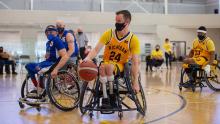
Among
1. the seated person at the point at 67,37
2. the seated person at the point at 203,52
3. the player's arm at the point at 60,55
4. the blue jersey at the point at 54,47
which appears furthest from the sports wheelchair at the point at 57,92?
the seated person at the point at 203,52

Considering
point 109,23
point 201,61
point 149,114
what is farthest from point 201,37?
point 109,23

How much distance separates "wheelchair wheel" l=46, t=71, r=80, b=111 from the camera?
5.96m

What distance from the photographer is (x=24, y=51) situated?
1872 cm

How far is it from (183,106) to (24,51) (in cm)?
1336

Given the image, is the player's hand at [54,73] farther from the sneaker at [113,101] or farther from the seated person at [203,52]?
the seated person at [203,52]

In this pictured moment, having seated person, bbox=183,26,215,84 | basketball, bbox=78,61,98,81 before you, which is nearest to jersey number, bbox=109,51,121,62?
basketball, bbox=78,61,98,81

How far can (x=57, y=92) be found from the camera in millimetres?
6414

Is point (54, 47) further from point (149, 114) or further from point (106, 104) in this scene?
point (149, 114)

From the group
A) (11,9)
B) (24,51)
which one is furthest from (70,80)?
(11,9)

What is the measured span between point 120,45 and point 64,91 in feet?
5.10

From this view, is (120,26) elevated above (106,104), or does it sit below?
above

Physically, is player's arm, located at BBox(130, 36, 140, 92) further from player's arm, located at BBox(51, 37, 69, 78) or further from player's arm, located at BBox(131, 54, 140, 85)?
player's arm, located at BBox(51, 37, 69, 78)

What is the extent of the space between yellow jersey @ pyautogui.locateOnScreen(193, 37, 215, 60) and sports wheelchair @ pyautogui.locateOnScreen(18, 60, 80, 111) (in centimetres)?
340

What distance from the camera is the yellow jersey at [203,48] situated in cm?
864
